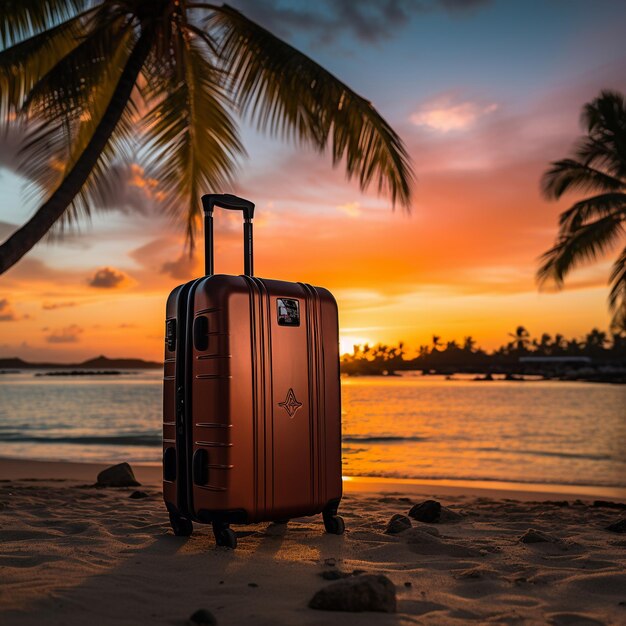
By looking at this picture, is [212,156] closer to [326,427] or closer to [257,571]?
[326,427]

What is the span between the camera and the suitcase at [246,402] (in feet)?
12.1

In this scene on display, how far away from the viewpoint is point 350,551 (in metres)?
3.77

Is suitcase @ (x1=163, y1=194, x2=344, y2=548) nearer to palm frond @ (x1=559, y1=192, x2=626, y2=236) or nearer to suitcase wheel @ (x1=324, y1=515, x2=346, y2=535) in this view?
suitcase wheel @ (x1=324, y1=515, x2=346, y2=535)

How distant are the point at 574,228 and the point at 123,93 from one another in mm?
15707

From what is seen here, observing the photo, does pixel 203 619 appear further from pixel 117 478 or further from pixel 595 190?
pixel 595 190

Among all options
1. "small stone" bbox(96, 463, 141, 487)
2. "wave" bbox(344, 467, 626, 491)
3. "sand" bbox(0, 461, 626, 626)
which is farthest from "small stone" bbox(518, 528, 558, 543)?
"wave" bbox(344, 467, 626, 491)

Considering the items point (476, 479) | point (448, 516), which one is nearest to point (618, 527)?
point (448, 516)

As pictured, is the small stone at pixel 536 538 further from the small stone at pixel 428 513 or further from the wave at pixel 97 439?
the wave at pixel 97 439

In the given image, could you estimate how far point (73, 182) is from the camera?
670 cm

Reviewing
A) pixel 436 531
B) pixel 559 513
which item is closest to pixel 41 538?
pixel 436 531

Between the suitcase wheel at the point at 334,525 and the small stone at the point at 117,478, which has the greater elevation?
the suitcase wheel at the point at 334,525

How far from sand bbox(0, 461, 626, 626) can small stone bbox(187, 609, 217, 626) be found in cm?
6

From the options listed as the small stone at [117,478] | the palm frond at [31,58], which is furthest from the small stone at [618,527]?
the palm frond at [31,58]

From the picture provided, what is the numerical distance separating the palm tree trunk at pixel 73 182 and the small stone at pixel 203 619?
4472 millimetres
